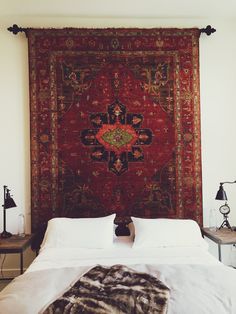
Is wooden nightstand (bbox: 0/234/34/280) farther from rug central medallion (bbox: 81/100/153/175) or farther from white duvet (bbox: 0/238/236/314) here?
rug central medallion (bbox: 81/100/153/175)

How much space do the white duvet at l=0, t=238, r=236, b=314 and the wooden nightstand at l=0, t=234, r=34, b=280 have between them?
1.05 ft

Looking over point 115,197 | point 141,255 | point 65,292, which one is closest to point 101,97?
point 115,197

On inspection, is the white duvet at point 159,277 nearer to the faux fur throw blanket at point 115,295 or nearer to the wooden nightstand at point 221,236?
the faux fur throw blanket at point 115,295

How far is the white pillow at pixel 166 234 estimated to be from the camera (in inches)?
116

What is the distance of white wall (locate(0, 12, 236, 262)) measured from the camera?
3.46 m

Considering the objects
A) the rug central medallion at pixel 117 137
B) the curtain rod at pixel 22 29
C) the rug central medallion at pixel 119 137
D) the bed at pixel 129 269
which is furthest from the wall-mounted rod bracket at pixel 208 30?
the bed at pixel 129 269

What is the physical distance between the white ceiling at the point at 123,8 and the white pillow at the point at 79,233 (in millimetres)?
2211

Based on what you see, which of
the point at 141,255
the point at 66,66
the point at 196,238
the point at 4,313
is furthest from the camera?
the point at 66,66

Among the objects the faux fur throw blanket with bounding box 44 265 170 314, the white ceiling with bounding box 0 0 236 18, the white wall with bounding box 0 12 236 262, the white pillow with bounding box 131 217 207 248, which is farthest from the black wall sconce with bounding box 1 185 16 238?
the white ceiling with bounding box 0 0 236 18

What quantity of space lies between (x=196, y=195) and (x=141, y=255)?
3.62 feet

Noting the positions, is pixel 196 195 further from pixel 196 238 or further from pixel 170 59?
pixel 170 59

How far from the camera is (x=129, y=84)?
3488mm

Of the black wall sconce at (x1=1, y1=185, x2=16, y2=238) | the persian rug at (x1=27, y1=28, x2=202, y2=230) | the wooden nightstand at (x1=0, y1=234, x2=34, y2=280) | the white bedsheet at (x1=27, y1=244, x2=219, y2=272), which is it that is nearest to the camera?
the white bedsheet at (x1=27, y1=244, x2=219, y2=272)

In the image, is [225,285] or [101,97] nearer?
[225,285]
